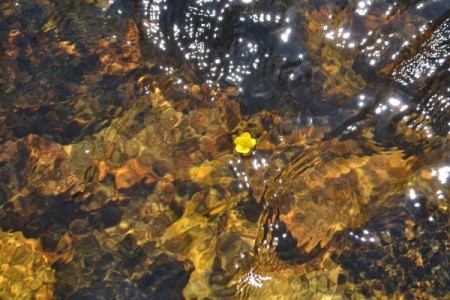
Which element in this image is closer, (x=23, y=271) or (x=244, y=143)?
(x=23, y=271)

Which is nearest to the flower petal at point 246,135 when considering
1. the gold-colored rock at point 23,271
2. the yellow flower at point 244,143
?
the yellow flower at point 244,143

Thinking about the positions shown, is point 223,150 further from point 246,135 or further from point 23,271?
point 23,271

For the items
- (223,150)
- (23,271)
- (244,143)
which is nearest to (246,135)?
(244,143)

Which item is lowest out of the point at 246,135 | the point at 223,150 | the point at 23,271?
the point at 23,271

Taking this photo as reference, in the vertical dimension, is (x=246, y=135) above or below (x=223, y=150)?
above

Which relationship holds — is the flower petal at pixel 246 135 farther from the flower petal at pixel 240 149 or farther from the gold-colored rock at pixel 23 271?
the gold-colored rock at pixel 23 271

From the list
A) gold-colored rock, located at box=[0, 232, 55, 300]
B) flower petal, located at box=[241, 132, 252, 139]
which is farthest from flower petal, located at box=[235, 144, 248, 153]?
gold-colored rock, located at box=[0, 232, 55, 300]

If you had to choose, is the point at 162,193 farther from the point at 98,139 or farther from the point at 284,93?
the point at 284,93

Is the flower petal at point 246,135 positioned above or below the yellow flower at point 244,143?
above
